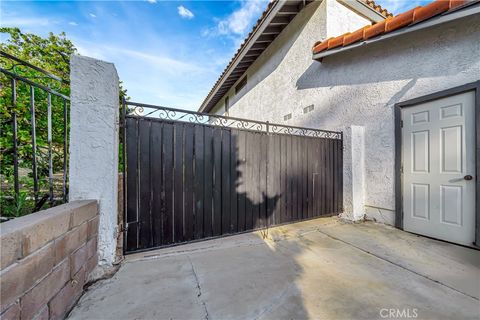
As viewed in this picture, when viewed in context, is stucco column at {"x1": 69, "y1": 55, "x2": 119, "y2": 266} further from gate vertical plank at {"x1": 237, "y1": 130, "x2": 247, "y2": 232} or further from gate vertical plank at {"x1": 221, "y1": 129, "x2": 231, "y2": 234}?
gate vertical plank at {"x1": 237, "y1": 130, "x2": 247, "y2": 232}

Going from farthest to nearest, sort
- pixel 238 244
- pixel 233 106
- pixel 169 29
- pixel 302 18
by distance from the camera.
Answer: pixel 233 106
pixel 302 18
pixel 169 29
pixel 238 244

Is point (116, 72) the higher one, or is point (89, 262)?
point (116, 72)

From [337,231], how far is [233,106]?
25.1 ft

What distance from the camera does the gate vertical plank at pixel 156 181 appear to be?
99.7 inches

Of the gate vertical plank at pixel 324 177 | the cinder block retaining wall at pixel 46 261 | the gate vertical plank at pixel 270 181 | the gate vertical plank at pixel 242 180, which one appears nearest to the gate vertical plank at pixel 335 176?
the gate vertical plank at pixel 324 177

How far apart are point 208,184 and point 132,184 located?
101 cm

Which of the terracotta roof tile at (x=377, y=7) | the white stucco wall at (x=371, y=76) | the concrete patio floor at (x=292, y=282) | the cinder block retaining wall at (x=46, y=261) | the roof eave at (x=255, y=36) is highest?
the terracotta roof tile at (x=377, y=7)

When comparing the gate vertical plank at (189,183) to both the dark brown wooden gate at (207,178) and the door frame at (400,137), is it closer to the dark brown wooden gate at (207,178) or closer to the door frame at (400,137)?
the dark brown wooden gate at (207,178)

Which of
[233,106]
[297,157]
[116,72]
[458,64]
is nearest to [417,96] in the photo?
[458,64]

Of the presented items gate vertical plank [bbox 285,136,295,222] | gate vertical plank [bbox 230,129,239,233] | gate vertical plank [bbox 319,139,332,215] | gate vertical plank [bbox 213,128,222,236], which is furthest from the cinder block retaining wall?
gate vertical plank [bbox 319,139,332,215]

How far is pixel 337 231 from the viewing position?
11.2 ft

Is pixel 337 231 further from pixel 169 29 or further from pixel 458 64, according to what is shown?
pixel 169 29

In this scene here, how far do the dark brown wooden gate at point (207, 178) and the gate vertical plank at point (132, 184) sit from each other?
0.01 meters

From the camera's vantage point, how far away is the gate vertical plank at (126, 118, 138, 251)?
2.40m
